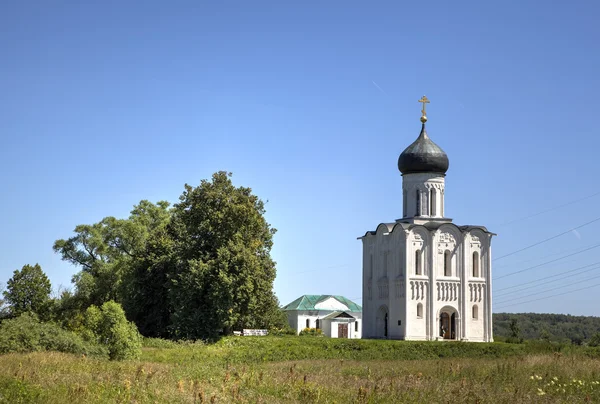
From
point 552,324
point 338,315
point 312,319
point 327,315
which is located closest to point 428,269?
point 338,315

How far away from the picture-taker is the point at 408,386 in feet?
62.0

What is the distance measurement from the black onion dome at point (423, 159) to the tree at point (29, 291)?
93.5ft

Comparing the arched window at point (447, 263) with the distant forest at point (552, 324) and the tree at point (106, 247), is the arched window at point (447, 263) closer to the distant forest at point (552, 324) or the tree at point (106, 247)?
the tree at point (106, 247)

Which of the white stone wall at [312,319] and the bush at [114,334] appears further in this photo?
the white stone wall at [312,319]

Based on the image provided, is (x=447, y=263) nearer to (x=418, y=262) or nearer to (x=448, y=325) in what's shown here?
(x=418, y=262)

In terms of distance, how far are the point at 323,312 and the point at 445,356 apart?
161 ft

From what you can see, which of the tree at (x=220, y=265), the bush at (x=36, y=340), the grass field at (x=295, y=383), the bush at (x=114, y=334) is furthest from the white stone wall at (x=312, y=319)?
the bush at (x=36, y=340)

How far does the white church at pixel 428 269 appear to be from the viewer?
5134cm

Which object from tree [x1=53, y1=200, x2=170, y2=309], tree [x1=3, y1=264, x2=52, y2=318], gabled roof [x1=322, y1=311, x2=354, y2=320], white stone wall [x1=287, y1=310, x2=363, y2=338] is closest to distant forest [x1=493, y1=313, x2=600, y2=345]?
white stone wall [x1=287, y1=310, x2=363, y2=338]

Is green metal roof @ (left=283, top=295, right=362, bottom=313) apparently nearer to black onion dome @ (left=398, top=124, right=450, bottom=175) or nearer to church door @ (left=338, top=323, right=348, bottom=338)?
church door @ (left=338, top=323, right=348, bottom=338)

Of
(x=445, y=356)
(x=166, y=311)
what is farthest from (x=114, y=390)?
(x=166, y=311)

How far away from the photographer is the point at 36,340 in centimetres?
2686

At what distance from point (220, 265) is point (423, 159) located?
1576cm

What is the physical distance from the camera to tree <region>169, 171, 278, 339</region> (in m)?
45.0
